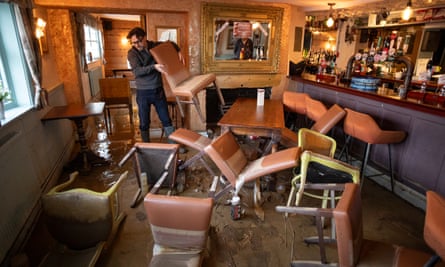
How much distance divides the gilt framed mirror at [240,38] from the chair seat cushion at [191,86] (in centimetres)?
104

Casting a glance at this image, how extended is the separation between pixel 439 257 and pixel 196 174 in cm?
253

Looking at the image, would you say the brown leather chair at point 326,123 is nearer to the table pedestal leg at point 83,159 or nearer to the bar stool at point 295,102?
the bar stool at point 295,102

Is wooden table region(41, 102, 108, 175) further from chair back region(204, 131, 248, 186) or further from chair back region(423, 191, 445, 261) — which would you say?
chair back region(423, 191, 445, 261)

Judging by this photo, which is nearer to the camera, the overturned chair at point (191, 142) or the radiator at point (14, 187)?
the radiator at point (14, 187)

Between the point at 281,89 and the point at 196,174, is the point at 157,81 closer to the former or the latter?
the point at 196,174

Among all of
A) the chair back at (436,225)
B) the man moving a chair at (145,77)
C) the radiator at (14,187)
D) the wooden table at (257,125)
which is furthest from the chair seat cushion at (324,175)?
the radiator at (14,187)

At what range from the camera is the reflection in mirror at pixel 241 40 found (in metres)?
4.43

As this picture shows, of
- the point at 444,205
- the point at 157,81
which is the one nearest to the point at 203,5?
the point at 157,81

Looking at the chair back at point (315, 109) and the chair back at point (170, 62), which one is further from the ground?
the chair back at point (170, 62)

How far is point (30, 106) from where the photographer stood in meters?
2.69

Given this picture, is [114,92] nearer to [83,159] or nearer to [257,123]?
[83,159]

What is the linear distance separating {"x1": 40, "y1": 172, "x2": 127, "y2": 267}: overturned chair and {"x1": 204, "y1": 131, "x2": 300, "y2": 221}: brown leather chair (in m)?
0.87

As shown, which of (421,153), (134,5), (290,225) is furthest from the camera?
(134,5)

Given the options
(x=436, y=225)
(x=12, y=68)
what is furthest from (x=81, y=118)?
(x=436, y=225)
